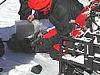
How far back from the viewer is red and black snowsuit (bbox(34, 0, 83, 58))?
19.1 ft

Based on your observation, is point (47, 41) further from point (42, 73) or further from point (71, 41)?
point (71, 41)

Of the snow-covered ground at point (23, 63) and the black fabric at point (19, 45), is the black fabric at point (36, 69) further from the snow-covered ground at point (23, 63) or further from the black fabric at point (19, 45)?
the black fabric at point (19, 45)

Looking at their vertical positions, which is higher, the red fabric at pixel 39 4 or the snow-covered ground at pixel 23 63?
the red fabric at pixel 39 4

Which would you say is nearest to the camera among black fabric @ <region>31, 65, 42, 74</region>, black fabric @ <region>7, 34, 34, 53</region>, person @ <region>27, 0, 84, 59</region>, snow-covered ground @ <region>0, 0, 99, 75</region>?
black fabric @ <region>31, 65, 42, 74</region>

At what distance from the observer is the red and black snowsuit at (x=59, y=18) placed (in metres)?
5.82

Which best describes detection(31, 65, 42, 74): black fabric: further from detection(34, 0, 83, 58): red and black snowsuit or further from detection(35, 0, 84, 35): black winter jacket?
detection(35, 0, 84, 35): black winter jacket

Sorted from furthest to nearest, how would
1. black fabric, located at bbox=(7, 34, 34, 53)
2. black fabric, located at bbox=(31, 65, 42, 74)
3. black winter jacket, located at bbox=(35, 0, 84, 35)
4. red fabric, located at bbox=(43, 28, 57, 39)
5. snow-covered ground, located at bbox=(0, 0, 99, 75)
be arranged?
1. black fabric, located at bbox=(7, 34, 34, 53)
2. red fabric, located at bbox=(43, 28, 57, 39)
3. black winter jacket, located at bbox=(35, 0, 84, 35)
4. snow-covered ground, located at bbox=(0, 0, 99, 75)
5. black fabric, located at bbox=(31, 65, 42, 74)

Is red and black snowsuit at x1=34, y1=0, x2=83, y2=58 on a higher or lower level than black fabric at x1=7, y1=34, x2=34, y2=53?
higher

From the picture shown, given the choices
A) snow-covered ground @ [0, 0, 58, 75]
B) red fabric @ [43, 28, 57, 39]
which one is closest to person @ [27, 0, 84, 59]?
red fabric @ [43, 28, 57, 39]

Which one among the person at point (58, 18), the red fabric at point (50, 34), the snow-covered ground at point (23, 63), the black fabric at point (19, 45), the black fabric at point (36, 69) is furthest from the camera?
the black fabric at point (19, 45)

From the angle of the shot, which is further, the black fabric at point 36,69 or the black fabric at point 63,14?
the black fabric at point 63,14

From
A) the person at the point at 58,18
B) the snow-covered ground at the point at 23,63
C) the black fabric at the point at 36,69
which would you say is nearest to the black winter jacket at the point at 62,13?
the person at the point at 58,18

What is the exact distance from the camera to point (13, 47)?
6.63 m

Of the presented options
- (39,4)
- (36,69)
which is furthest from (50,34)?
(36,69)
